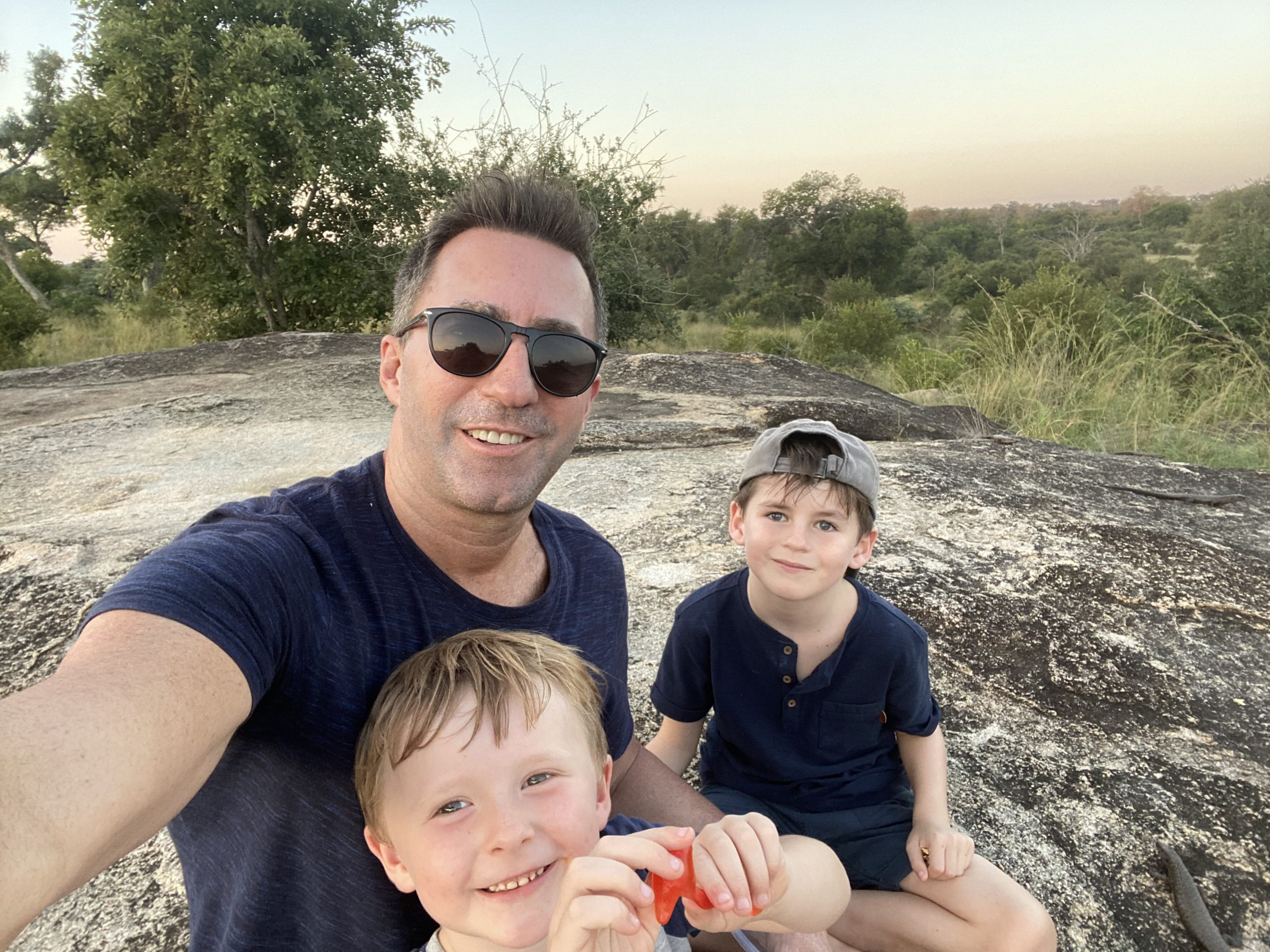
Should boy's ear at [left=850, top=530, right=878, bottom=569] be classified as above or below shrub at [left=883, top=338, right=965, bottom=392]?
above

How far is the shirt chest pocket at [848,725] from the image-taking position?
167cm

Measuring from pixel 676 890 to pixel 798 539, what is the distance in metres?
0.85

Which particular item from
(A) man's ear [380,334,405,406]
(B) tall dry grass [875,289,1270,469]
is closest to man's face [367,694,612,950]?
(A) man's ear [380,334,405,406]

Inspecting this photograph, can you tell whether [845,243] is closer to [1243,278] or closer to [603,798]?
[1243,278]

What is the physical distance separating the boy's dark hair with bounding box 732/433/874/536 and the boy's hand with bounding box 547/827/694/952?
947 millimetres

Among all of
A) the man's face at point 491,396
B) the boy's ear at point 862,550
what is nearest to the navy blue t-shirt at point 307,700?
the man's face at point 491,396

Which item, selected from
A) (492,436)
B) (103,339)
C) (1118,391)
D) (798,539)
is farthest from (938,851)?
(103,339)

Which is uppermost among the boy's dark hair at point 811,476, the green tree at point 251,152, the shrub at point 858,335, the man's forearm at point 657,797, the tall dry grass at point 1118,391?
the green tree at point 251,152

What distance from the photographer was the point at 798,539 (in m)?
1.64

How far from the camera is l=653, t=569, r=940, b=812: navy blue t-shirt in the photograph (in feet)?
5.49

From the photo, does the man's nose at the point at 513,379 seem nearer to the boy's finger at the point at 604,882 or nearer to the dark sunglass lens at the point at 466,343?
the dark sunglass lens at the point at 466,343

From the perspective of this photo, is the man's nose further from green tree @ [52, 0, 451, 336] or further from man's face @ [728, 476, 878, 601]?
green tree @ [52, 0, 451, 336]

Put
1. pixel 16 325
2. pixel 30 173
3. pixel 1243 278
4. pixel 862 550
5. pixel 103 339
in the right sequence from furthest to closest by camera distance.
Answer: pixel 30 173, pixel 103 339, pixel 1243 278, pixel 16 325, pixel 862 550

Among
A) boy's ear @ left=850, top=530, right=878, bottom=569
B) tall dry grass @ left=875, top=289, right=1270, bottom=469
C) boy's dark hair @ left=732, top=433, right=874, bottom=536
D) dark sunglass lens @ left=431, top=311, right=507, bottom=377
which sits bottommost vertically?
tall dry grass @ left=875, top=289, right=1270, bottom=469
